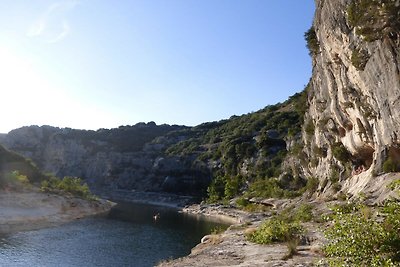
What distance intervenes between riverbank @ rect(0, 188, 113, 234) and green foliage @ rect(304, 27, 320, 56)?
192ft

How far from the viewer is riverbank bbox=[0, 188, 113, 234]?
67062mm

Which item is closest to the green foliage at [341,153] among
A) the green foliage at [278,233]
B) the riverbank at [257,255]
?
the riverbank at [257,255]

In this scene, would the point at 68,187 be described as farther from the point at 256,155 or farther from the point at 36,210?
the point at 256,155

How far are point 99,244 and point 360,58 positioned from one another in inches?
1658

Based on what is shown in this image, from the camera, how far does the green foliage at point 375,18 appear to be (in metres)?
38.2

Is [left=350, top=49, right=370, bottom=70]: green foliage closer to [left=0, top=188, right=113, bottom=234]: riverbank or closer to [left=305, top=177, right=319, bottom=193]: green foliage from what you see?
[left=305, top=177, right=319, bottom=193]: green foliage

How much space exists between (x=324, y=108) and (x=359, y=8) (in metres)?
29.2

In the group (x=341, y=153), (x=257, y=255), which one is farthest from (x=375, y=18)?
(x=257, y=255)

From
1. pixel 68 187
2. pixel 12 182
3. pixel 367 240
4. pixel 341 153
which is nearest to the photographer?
pixel 367 240

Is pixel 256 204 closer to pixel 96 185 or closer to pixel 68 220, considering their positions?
pixel 68 220

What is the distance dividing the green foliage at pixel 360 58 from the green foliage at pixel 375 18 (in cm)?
266

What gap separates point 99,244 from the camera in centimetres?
5453

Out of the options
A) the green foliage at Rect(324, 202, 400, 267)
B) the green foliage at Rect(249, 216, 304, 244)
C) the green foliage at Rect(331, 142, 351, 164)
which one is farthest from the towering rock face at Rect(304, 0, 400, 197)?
the green foliage at Rect(324, 202, 400, 267)

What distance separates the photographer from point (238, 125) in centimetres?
19550
